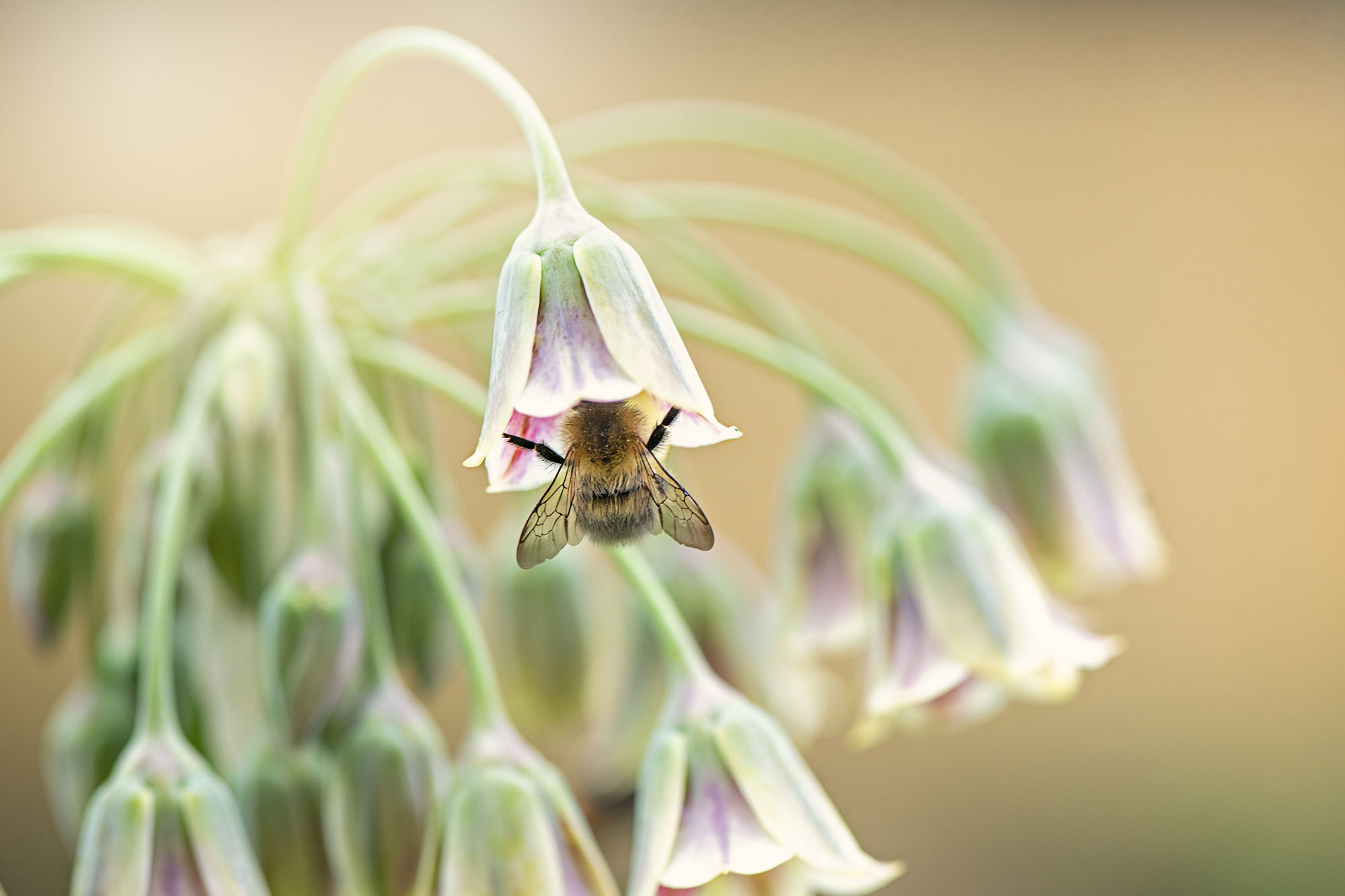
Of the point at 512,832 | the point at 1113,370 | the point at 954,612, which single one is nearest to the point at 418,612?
the point at 512,832

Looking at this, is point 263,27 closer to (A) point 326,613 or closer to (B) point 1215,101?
(A) point 326,613

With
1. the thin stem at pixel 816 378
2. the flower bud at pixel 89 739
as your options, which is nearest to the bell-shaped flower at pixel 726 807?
the thin stem at pixel 816 378

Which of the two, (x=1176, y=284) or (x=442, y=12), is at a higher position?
(x=1176, y=284)

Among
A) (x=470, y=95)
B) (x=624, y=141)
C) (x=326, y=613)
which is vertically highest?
(x=470, y=95)

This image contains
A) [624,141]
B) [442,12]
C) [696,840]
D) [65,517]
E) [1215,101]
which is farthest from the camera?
[1215,101]

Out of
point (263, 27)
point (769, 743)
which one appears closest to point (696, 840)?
point (769, 743)

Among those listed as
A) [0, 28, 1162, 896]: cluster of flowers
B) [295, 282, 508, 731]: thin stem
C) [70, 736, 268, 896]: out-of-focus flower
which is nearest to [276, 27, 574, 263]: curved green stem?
Answer: [0, 28, 1162, 896]: cluster of flowers
